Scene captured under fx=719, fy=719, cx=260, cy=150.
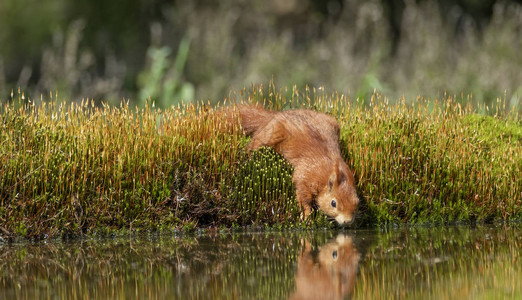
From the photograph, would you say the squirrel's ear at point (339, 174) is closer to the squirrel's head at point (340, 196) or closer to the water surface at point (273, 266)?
the squirrel's head at point (340, 196)

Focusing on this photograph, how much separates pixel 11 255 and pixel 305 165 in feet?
9.07

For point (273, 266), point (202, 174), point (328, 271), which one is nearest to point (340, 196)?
point (202, 174)

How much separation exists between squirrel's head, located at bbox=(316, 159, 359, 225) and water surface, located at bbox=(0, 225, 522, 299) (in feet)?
0.70

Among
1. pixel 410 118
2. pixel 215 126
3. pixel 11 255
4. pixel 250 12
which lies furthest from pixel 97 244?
pixel 250 12

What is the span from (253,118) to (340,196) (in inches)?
56.8

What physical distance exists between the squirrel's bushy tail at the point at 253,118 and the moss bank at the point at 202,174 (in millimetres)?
155

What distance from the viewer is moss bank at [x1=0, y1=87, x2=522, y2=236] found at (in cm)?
621

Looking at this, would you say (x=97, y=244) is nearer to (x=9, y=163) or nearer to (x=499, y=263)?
(x=9, y=163)

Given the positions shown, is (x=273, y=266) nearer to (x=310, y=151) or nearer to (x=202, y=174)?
(x=202, y=174)

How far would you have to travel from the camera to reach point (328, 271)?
457 centimetres

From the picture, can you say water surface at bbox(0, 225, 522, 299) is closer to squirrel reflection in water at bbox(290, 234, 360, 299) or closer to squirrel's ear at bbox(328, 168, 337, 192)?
squirrel reflection in water at bbox(290, 234, 360, 299)

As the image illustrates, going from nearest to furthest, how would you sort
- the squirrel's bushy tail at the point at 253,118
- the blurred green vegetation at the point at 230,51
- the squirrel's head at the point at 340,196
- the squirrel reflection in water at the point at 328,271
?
the squirrel reflection in water at the point at 328,271, the squirrel's head at the point at 340,196, the squirrel's bushy tail at the point at 253,118, the blurred green vegetation at the point at 230,51

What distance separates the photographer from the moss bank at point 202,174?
6.21 metres

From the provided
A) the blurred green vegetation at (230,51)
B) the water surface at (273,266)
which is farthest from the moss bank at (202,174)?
the blurred green vegetation at (230,51)
